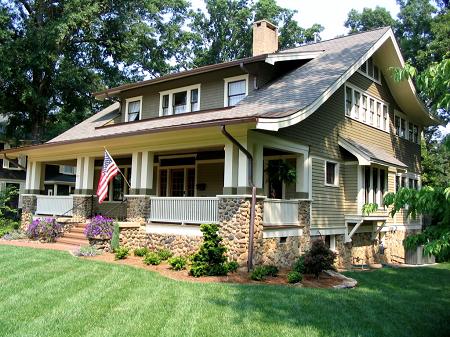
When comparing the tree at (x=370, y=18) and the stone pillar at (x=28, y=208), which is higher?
the tree at (x=370, y=18)

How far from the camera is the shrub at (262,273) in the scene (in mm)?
10062

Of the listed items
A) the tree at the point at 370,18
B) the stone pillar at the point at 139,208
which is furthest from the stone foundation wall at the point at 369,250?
the tree at the point at 370,18

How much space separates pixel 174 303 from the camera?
7.29 m

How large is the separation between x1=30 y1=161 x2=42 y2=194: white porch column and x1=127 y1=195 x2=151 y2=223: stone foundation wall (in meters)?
7.12

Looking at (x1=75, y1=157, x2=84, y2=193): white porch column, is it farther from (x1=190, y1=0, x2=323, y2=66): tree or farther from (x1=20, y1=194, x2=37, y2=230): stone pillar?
(x1=190, y1=0, x2=323, y2=66): tree

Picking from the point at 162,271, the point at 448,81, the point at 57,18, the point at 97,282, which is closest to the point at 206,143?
the point at 162,271

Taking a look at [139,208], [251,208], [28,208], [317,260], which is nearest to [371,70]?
[251,208]

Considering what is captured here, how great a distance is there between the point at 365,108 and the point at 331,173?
3910mm

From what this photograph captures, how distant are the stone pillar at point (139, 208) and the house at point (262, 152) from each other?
0.04 m

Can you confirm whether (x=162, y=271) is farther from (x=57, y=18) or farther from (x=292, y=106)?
(x=57, y=18)

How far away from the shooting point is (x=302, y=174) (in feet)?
44.4

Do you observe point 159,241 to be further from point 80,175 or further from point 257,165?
point 80,175

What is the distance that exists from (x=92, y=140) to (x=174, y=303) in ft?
29.1

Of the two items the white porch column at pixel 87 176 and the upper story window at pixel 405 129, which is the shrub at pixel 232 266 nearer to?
the white porch column at pixel 87 176
